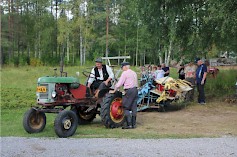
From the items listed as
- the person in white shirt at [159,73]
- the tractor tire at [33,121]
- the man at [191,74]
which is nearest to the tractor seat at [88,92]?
the tractor tire at [33,121]

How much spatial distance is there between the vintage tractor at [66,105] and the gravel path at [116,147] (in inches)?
26.3

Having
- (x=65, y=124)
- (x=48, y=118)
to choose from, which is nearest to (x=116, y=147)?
(x=65, y=124)

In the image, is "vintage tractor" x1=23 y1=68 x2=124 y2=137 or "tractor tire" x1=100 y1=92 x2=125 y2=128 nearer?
"vintage tractor" x1=23 y1=68 x2=124 y2=137

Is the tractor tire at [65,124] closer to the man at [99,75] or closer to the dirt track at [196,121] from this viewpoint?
the man at [99,75]

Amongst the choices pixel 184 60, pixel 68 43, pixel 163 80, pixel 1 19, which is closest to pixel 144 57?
pixel 68 43

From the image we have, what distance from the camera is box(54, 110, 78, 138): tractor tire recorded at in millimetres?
7730

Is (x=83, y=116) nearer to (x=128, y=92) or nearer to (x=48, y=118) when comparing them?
(x=48, y=118)

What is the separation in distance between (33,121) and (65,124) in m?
0.97

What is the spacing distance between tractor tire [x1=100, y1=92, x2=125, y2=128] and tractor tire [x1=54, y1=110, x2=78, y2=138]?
0.98 m

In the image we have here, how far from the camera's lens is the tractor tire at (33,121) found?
8180mm

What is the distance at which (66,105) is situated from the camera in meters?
8.81

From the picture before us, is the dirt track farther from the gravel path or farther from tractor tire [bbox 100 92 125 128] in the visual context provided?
the gravel path

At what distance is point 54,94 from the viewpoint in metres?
8.30

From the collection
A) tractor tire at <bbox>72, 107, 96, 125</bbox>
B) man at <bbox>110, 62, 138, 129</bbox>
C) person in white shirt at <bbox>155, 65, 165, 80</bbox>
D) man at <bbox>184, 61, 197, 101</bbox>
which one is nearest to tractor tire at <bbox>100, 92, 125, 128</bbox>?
man at <bbox>110, 62, 138, 129</bbox>
